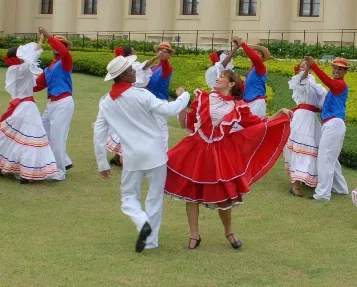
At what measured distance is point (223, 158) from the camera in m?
7.37

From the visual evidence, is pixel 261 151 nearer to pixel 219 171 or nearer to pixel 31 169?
pixel 219 171

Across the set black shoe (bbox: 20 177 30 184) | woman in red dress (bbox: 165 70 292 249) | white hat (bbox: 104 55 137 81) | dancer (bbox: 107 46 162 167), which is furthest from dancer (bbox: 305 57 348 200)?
black shoe (bbox: 20 177 30 184)

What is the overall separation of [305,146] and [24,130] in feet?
11.3

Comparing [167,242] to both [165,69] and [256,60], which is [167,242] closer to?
[256,60]

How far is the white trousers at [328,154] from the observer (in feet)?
32.4

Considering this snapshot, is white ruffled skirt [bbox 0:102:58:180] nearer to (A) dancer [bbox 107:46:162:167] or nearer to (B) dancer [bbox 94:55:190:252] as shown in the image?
(A) dancer [bbox 107:46:162:167]

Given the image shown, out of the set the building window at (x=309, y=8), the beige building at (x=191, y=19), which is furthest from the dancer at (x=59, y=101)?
the building window at (x=309, y=8)

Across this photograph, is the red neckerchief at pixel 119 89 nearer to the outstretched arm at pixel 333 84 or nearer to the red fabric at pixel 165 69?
the outstretched arm at pixel 333 84

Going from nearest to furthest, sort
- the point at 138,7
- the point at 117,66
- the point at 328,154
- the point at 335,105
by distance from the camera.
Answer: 1. the point at 117,66
2. the point at 335,105
3. the point at 328,154
4. the point at 138,7

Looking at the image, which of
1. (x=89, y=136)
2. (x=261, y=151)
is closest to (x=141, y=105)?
(x=261, y=151)

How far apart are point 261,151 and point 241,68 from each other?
14759mm

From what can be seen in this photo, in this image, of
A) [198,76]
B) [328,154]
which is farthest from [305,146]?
[198,76]

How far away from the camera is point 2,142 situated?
10219 millimetres

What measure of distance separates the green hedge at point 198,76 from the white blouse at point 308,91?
182cm
